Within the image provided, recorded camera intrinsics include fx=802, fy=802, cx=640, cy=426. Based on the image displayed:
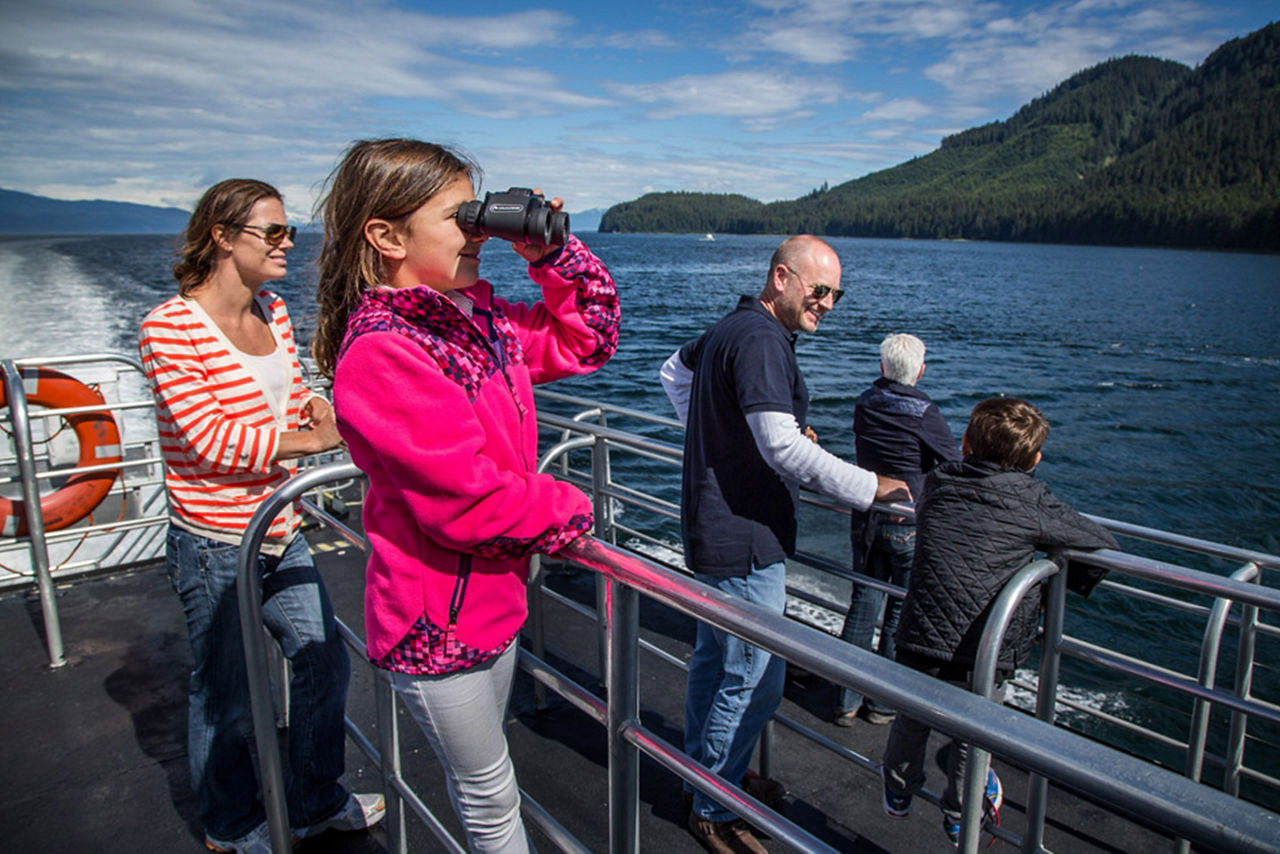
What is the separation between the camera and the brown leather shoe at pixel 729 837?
275 cm

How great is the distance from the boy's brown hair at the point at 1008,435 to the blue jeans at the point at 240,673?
2165 millimetres

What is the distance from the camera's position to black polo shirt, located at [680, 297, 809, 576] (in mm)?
2611

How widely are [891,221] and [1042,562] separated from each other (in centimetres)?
19607

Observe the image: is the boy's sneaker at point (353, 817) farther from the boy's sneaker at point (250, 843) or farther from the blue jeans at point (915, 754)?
the blue jeans at point (915, 754)

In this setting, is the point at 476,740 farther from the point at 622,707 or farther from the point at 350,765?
the point at 350,765

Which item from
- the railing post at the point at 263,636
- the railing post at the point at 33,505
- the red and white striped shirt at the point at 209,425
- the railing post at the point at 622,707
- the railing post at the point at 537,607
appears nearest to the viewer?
the railing post at the point at 622,707

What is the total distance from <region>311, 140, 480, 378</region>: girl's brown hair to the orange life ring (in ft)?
13.8

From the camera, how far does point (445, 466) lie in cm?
135

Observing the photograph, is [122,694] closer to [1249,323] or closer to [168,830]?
[168,830]

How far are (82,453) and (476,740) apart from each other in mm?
5097

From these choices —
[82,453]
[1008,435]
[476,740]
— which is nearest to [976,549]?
[1008,435]

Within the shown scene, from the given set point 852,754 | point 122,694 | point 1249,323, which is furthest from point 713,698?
point 1249,323

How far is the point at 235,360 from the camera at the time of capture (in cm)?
240

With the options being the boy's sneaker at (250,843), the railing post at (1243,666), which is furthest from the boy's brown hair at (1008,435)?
the boy's sneaker at (250,843)
